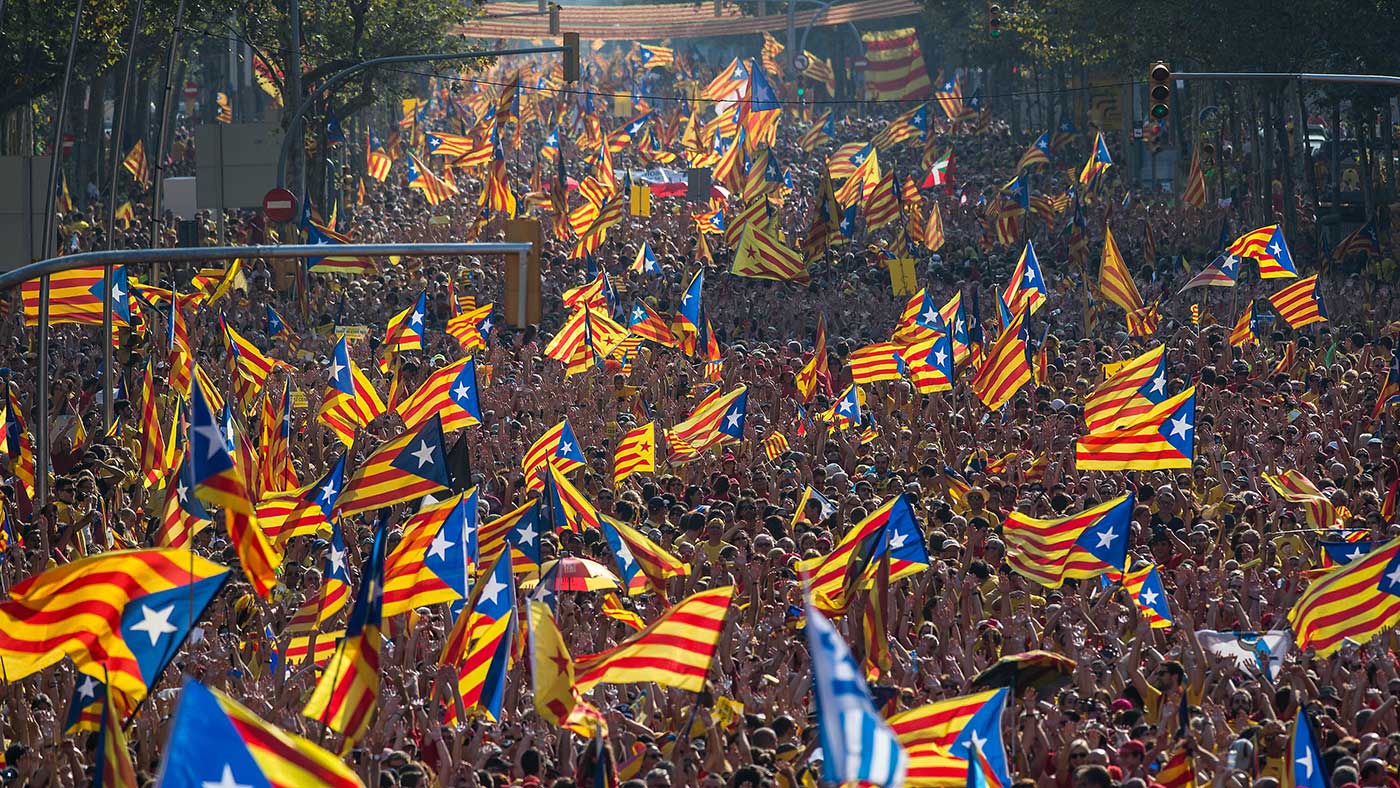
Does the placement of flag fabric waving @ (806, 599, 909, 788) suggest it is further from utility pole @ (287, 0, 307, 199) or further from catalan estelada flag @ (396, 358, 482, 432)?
utility pole @ (287, 0, 307, 199)

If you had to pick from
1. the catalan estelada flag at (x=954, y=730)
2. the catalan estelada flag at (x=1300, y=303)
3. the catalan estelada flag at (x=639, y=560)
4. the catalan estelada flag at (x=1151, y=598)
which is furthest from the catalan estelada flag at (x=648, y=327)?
the catalan estelada flag at (x=954, y=730)

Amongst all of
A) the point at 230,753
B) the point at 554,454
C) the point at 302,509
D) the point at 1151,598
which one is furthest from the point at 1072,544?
the point at 230,753

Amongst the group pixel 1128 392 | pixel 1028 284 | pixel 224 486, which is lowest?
pixel 1028 284

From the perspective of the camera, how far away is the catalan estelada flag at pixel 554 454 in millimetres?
16875

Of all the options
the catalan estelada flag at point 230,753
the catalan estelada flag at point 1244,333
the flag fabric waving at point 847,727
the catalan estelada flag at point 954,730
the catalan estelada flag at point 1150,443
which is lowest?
the catalan estelada flag at point 1244,333

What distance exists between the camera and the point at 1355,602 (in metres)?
11.3

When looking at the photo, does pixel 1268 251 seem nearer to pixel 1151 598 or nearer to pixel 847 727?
pixel 1151 598

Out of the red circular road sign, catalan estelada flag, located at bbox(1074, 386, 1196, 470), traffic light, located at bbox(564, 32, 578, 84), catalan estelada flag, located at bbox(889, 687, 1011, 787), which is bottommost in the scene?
catalan estelada flag, located at bbox(1074, 386, 1196, 470)

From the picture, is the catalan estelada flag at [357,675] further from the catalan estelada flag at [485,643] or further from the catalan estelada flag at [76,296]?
the catalan estelada flag at [76,296]

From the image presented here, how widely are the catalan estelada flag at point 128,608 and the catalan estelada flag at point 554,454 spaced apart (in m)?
6.96

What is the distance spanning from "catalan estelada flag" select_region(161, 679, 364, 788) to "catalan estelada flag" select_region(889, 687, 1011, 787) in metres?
2.45

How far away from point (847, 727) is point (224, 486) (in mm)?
4564

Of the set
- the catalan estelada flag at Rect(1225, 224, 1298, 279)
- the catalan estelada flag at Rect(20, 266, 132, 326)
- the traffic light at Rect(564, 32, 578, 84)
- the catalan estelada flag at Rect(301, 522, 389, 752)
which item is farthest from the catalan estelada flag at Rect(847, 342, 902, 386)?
the catalan estelada flag at Rect(301, 522, 389, 752)

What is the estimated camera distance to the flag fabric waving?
6809 millimetres
